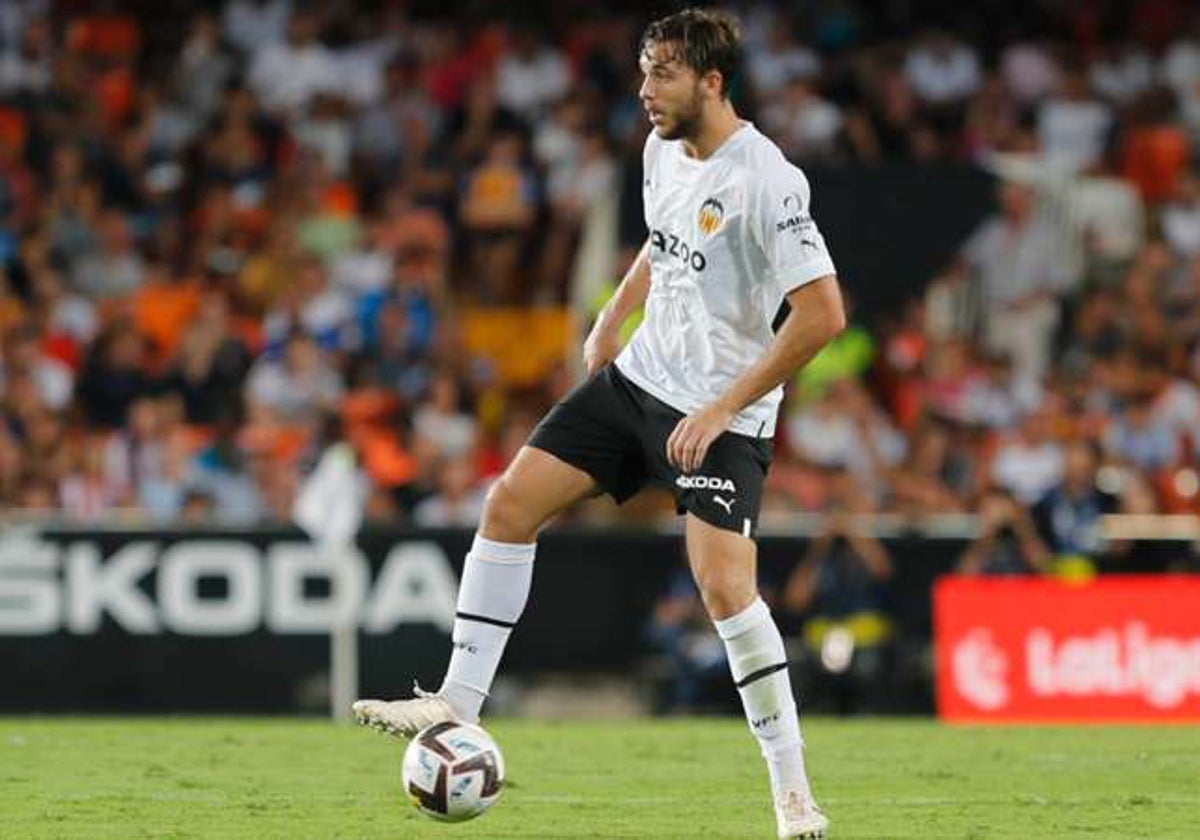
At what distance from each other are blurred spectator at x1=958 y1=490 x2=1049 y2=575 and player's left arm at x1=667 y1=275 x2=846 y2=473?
8.67 m

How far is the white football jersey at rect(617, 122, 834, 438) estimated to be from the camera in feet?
27.3

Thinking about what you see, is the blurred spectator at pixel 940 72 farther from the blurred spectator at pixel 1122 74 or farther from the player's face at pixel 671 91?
the player's face at pixel 671 91

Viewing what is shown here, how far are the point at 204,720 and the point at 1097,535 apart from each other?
5.51 m

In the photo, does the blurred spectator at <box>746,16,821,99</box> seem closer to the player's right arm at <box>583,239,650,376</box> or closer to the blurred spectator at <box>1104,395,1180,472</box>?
the blurred spectator at <box>1104,395,1180,472</box>

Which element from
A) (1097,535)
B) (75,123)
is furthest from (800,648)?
(75,123)

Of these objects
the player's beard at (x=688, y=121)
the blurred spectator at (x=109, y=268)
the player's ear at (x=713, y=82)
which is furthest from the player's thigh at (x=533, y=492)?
the blurred spectator at (x=109, y=268)

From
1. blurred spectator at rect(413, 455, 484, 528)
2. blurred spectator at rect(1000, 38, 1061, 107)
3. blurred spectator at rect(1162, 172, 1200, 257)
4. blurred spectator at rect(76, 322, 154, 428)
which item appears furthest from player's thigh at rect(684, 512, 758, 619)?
blurred spectator at rect(1000, 38, 1061, 107)

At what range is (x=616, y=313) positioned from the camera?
354 inches

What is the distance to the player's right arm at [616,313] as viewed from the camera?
8953 millimetres

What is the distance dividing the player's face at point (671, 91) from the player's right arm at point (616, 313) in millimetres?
552

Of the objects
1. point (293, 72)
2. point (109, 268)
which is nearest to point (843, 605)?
point (109, 268)

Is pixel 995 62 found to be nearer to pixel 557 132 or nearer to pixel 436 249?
pixel 557 132

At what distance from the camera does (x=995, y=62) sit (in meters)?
23.3

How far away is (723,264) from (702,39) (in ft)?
2.22
